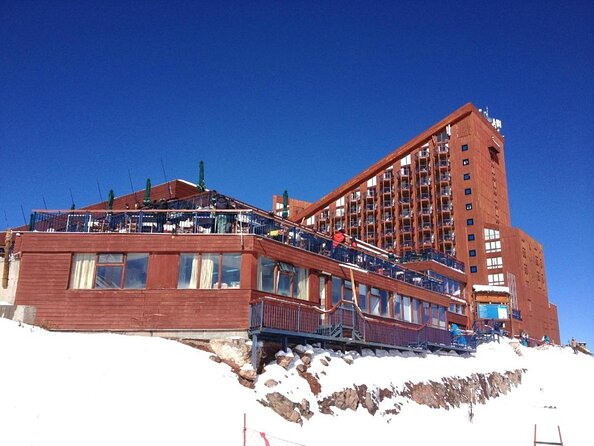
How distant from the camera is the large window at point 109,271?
Answer: 21987mm

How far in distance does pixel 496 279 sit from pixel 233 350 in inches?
2550

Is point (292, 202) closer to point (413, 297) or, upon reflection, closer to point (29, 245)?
point (413, 297)

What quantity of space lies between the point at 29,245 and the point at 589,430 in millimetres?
30038

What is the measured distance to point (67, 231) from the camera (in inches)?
904

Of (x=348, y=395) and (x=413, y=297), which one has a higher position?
(x=413, y=297)

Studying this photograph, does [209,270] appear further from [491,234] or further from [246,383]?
[491,234]

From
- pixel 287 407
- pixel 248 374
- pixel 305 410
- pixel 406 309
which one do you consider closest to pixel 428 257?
pixel 406 309

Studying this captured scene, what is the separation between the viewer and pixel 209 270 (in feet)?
72.6

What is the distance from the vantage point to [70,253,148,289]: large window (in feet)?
72.1

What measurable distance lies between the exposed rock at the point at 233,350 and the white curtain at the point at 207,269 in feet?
8.54

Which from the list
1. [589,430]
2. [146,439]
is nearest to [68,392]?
[146,439]

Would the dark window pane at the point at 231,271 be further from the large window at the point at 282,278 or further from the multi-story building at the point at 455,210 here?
the multi-story building at the point at 455,210

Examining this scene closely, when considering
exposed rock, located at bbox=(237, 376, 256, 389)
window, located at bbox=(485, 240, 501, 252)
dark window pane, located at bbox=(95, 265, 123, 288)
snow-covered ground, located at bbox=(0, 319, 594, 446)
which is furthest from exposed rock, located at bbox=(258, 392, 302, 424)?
Result: window, located at bbox=(485, 240, 501, 252)

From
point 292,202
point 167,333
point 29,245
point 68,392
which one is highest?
point 292,202
